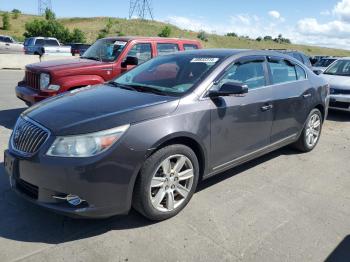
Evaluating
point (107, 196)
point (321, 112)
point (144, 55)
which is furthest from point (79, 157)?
point (144, 55)

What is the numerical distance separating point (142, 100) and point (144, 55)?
15.6 ft

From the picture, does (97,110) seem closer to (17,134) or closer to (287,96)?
(17,134)

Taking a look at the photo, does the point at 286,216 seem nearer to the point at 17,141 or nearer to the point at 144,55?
the point at 17,141

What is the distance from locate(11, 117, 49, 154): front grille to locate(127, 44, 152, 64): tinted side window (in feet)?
15.3

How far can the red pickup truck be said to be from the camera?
22.4 ft

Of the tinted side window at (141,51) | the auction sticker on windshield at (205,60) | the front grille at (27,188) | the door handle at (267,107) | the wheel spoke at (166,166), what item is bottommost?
the front grille at (27,188)

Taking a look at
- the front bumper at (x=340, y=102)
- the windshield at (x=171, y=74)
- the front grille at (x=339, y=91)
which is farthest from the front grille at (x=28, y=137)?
the front grille at (x=339, y=91)

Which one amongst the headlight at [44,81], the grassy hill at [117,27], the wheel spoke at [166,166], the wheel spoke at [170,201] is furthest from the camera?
the grassy hill at [117,27]

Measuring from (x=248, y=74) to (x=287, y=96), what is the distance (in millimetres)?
837

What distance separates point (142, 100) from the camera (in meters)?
3.72

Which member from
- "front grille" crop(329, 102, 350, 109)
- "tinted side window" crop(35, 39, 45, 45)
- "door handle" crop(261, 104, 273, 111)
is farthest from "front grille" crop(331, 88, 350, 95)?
"tinted side window" crop(35, 39, 45, 45)

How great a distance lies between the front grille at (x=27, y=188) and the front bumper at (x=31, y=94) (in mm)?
3514

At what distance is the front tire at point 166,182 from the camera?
3375 mm

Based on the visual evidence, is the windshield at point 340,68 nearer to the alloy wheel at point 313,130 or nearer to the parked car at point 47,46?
the alloy wheel at point 313,130
